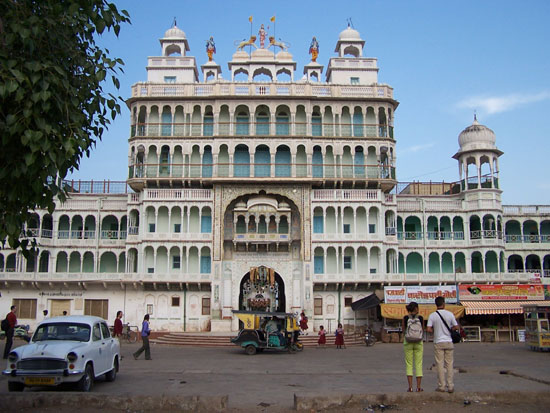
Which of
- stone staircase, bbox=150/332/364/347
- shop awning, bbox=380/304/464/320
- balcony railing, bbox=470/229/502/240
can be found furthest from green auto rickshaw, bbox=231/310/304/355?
balcony railing, bbox=470/229/502/240

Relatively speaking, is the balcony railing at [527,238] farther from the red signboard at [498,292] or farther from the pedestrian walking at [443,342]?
the pedestrian walking at [443,342]

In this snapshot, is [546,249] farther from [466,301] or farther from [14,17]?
[14,17]

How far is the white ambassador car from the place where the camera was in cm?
1447

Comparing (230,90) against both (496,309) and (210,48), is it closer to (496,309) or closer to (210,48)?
(210,48)

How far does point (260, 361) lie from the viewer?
88.7ft

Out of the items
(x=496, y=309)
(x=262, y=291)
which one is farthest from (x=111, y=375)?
(x=496, y=309)

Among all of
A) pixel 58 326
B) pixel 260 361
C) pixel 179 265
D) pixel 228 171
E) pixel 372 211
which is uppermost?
pixel 228 171

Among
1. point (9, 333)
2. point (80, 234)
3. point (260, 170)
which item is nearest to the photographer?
point (9, 333)

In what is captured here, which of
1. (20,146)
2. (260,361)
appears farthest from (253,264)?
(20,146)

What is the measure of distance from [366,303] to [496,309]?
31.6 ft

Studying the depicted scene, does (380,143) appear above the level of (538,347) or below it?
above

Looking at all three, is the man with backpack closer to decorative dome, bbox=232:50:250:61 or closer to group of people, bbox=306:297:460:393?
group of people, bbox=306:297:460:393

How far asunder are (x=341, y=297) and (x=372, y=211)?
311 inches

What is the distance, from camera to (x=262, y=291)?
47.1m
